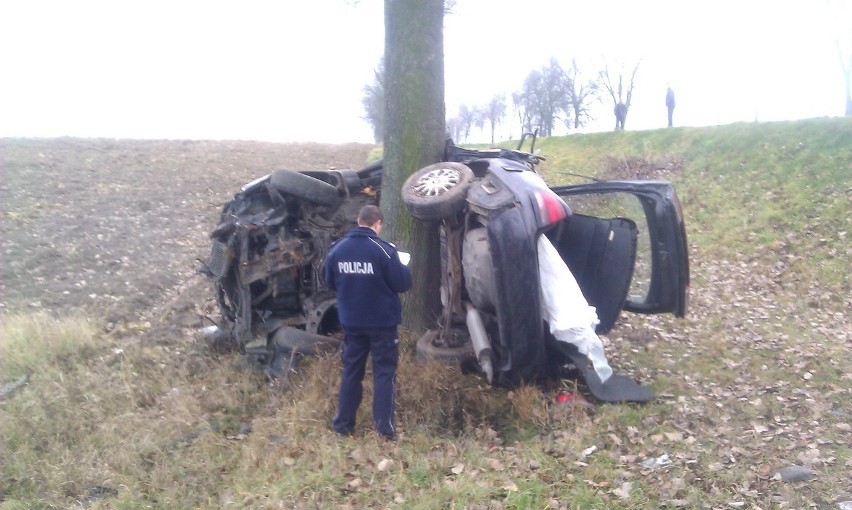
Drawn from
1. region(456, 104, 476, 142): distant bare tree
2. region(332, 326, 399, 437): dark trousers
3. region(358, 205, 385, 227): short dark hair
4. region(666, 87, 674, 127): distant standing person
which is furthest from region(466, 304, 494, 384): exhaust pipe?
region(456, 104, 476, 142): distant bare tree

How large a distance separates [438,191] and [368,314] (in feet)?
3.92

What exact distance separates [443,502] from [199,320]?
5341mm

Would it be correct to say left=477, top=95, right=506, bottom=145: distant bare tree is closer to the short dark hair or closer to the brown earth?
the brown earth

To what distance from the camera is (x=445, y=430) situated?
4.72m

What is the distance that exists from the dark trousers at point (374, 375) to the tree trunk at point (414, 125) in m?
1.40

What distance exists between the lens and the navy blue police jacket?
458 centimetres

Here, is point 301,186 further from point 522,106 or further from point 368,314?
point 522,106

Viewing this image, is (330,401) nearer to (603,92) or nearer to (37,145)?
(37,145)

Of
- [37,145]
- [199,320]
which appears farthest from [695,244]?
[37,145]

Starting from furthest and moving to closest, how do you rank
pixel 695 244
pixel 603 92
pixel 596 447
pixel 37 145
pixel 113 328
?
pixel 603 92
pixel 37 145
pixel 695 244
pixel 113 328
pixel 596 447

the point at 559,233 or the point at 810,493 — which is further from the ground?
the point at 559,233

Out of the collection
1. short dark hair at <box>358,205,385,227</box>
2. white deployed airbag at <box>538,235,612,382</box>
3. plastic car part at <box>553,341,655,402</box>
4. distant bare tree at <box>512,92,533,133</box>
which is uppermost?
distant bare tree at <box>512,92,533,133</box>

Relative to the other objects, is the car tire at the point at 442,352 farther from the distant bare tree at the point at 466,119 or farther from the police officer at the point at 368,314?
the distant bare tree at the point at 466,119

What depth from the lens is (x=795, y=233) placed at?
10.9 m
